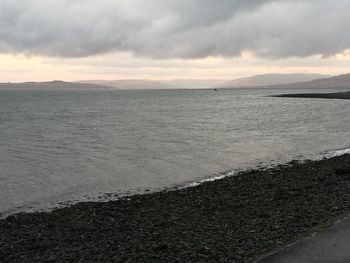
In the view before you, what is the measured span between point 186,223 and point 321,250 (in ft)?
17.1

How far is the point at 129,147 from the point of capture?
1591 inches

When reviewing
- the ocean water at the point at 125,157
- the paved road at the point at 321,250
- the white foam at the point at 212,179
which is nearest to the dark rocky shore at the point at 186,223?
the paved road at the point at 321,250

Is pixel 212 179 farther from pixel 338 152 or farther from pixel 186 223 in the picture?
pixel 338 152

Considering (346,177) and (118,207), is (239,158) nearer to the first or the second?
(346,177)

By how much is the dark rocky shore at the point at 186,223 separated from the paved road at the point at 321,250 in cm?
60

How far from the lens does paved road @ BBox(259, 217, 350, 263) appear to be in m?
9.15

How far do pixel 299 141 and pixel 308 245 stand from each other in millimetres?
34227

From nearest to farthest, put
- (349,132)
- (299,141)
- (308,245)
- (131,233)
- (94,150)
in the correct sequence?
1. (308,245)
2. (131,233)
3. (94,150)
4. (299,141)
5. (349,132)

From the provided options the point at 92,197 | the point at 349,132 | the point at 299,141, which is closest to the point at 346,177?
the point at 92,197

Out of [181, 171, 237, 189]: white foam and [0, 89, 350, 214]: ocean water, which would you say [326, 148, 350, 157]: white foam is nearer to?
[0, 89, 350, 214]: ocean water

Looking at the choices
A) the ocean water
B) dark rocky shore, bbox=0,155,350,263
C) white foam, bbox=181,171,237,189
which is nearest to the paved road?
dark rocky shore, bbox=0,155,350,263

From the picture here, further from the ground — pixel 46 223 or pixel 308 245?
pixel 308 245

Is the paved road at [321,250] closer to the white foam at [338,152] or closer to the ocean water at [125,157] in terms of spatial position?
the ocean water at [125,157]

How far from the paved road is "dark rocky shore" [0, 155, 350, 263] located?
60 cm
